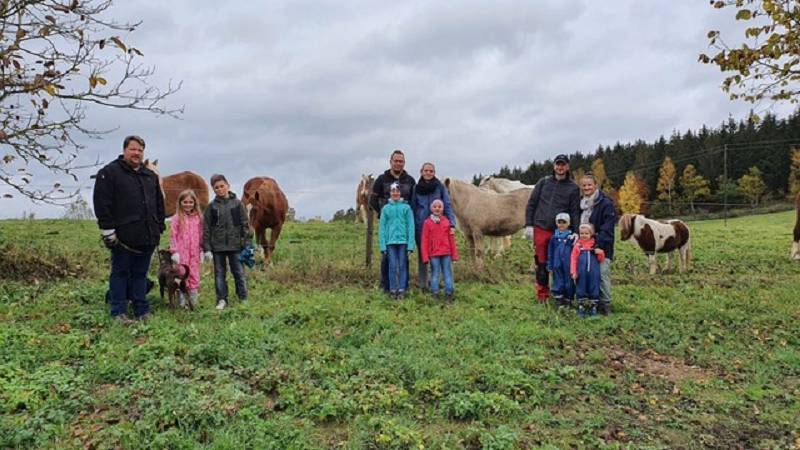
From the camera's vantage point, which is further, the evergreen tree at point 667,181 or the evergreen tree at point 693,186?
the evergreen tree at point 667,181

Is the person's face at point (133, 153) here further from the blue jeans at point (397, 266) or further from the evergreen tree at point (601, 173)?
the evergreen tree at point (601, 173)

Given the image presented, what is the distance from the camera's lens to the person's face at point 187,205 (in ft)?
24.7

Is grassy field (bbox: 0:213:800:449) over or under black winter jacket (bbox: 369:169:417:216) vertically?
under

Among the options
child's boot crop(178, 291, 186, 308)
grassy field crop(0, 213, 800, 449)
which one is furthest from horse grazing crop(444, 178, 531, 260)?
child's boot crop(178, 291, 186, 308)

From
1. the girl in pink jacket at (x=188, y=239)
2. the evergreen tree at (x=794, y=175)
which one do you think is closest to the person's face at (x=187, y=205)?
the girl in pink jacket at (x=188, y=239)

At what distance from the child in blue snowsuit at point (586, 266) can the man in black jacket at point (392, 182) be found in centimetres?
262

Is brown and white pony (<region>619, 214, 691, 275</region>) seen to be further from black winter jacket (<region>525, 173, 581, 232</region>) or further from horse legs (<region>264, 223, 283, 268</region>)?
horse legs (<region>264, 223, 283, 268</region>)

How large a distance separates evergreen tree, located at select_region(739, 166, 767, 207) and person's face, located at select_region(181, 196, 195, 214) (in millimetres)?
61501

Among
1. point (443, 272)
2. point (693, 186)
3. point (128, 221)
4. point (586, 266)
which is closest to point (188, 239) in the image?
point (128, 221)

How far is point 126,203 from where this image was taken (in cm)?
648

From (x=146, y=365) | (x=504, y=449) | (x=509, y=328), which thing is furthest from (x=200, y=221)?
(x=504, y=449)

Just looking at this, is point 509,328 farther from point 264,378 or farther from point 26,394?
point 26,394

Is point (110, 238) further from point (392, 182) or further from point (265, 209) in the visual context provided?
point (265, 209)

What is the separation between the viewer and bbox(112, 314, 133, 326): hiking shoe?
6.46 meters
